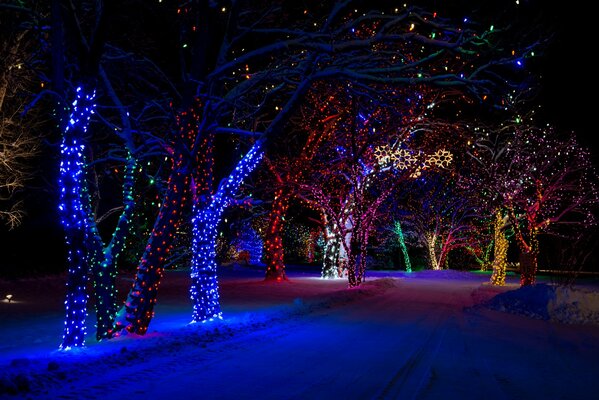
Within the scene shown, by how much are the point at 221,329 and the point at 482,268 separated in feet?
134

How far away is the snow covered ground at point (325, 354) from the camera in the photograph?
22.4 ft

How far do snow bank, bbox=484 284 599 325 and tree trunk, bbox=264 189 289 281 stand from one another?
40.2ft

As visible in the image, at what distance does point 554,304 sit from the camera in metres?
15.5

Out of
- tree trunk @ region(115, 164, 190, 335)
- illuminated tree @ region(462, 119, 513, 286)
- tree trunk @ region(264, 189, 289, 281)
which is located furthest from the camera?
tree trunk @ region(264, 189, 289, 281)

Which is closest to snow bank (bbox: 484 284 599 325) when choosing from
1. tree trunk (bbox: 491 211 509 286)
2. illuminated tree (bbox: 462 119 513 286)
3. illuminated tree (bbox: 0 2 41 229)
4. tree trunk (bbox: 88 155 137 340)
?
illuminated tree (bbox: 462 119 513 286)

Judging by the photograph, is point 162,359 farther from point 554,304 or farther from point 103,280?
point 554,304

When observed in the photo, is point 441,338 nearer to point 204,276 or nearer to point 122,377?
point 204,276

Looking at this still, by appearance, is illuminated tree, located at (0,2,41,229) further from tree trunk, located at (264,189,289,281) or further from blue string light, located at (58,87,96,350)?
tree trunk, located at (264,189,289,281)

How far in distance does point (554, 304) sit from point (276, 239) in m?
14.8

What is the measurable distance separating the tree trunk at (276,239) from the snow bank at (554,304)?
1226 cm

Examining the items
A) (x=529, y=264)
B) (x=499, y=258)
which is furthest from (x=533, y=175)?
(x=529, y=264)

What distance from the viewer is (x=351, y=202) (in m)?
27.5

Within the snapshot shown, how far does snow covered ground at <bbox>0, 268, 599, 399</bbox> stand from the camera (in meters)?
6.82

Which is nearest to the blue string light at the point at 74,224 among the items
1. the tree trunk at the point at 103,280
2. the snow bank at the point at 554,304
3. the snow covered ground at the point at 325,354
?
the snow covered ground at the point at 325,354
